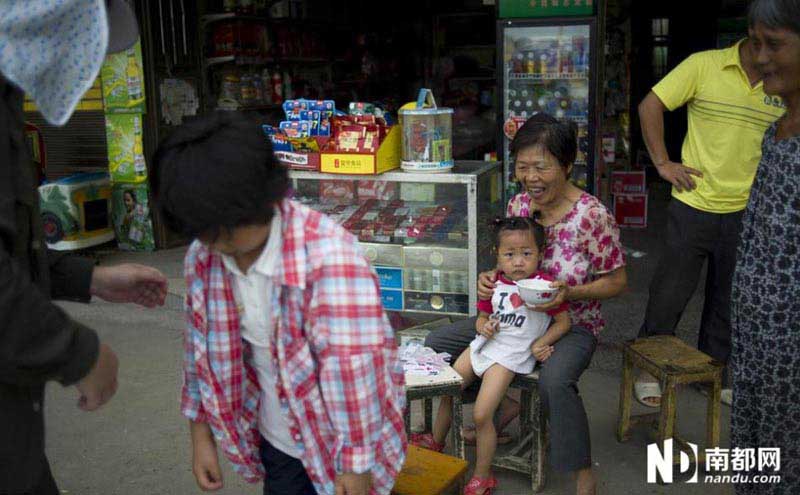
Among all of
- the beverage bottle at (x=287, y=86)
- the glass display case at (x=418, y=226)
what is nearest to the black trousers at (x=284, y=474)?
the glass display case at (x=418, y=226)

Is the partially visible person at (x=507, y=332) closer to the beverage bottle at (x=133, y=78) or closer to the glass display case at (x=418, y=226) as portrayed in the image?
the glass display case at (x=418, y=226)

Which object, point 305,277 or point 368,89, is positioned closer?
point 305,277

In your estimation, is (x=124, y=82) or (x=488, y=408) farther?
(x=124, y=82)

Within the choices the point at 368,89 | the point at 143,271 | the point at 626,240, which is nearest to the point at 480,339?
the point at 143,271

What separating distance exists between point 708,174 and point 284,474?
2587 millimetres

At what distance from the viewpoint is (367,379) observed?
1.82 m

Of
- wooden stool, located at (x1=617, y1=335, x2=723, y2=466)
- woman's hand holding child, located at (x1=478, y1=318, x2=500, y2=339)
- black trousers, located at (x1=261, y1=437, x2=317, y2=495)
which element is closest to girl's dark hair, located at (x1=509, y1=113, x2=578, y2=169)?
woman's hand holding child, located at (x1=478, y1=318, x2=500, y2=339)

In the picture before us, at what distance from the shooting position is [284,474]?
6.91 feet

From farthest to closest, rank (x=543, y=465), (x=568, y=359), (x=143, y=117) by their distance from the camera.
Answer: (x=143, y=117)
(x=543, y=465)
(x=568, y=359)

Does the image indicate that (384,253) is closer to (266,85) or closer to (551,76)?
(551,76)

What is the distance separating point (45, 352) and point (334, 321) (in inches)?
22.6

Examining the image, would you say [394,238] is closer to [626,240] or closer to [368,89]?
[626,240]

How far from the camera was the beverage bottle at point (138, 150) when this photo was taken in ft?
22.2

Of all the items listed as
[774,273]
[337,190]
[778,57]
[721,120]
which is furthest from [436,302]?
[778,57]
